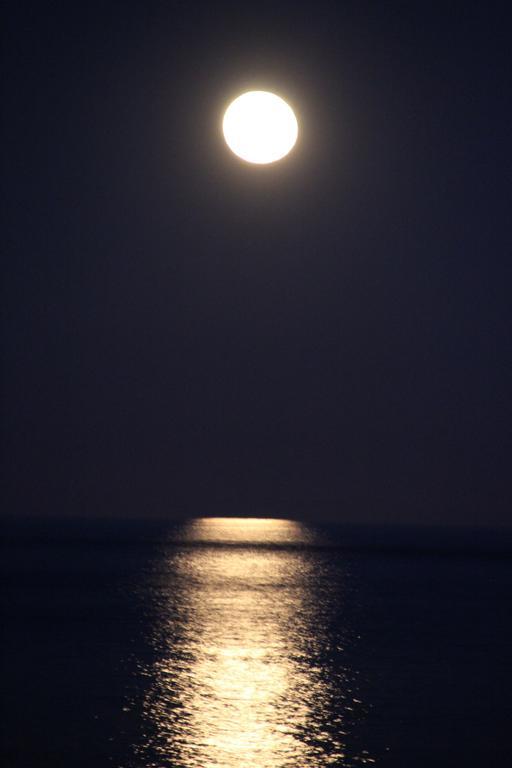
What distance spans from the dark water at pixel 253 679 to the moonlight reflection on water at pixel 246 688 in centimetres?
8

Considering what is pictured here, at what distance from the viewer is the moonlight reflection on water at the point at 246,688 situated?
75.9 ft

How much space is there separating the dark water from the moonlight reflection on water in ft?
0.27

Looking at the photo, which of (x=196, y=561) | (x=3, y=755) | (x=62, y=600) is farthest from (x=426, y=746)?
(x=196, y=561)

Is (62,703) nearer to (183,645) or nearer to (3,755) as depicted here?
(3,755)

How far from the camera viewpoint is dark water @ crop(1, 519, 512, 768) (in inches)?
933

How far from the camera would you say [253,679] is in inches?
1287

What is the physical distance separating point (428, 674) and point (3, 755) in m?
20.1

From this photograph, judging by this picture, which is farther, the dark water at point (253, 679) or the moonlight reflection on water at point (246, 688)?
the dark water at point (253, 679)

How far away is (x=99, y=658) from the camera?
37.9 meters

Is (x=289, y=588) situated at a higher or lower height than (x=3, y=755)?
lower

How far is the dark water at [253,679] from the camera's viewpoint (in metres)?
23.7

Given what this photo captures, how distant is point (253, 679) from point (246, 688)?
78.5 inches

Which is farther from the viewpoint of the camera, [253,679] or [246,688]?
[253,679]

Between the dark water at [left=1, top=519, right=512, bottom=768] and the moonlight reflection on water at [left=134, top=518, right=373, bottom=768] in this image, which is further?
the dark water at [left=1, top=519, right=512, bottom=768]
